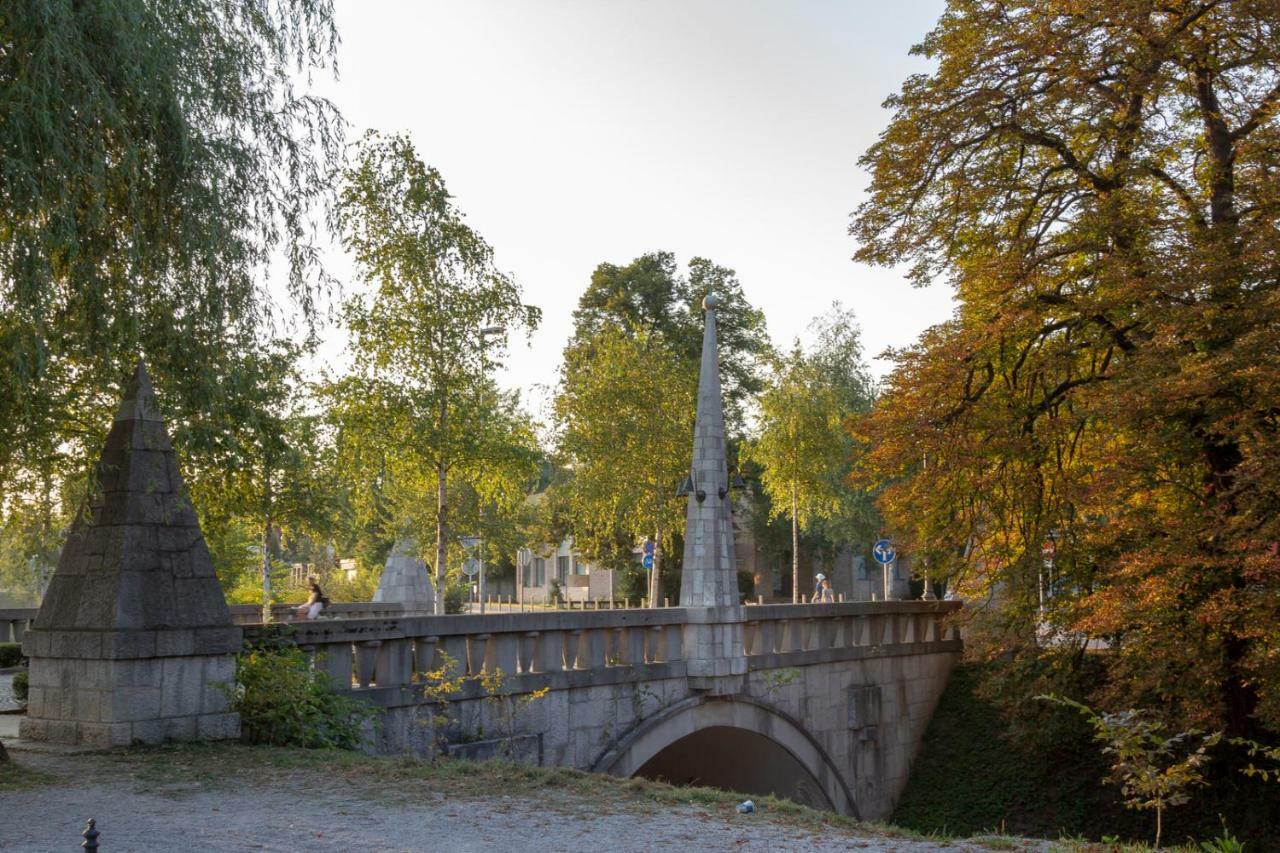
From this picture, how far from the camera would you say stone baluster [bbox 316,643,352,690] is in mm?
11062

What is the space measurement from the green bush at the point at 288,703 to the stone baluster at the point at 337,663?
0.76 ft

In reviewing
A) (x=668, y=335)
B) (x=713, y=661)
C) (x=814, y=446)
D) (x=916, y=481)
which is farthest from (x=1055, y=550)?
(x=668, y=335)

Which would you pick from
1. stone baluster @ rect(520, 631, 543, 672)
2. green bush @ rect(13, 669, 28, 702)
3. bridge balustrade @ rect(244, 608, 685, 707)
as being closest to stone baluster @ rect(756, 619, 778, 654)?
bridge balustrade @ rect(244, 608, 685, 707)

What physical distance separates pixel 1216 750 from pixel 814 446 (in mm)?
21373

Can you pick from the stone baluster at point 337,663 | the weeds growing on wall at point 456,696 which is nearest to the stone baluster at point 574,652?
the weeds growing on wall at point 456,696

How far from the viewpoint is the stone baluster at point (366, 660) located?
1143cm

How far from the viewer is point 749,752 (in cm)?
1984

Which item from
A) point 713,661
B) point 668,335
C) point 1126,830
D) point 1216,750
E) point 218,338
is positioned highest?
point 668,335

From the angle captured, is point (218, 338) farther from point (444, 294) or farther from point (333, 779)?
point (444, 294)

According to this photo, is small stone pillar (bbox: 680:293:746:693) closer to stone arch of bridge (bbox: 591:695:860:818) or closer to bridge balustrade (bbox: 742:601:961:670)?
stone arch of bridge (bbox: 591:695:860:818)

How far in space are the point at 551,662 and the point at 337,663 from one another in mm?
3226

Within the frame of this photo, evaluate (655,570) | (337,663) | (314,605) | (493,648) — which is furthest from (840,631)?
(655,570)

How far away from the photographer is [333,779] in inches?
347

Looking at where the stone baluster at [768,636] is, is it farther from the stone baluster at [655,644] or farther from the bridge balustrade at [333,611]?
the bridge balustrade at [333,611]
